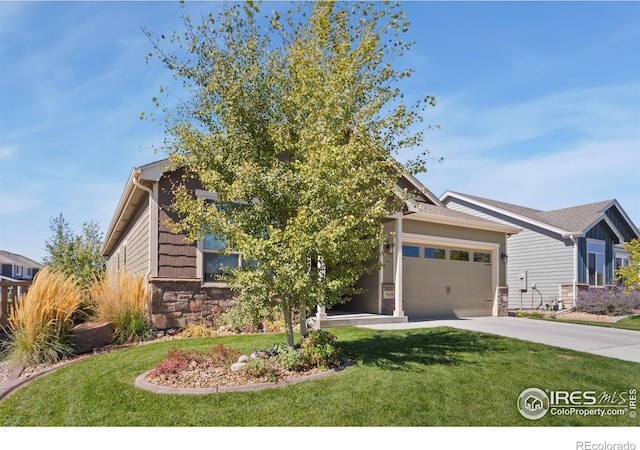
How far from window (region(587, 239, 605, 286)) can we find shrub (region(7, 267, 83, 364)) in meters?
18.8

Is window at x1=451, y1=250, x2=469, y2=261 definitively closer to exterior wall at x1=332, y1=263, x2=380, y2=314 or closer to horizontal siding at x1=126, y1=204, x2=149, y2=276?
exterior wall at x1=332, y1=263, x2=380, y2=314

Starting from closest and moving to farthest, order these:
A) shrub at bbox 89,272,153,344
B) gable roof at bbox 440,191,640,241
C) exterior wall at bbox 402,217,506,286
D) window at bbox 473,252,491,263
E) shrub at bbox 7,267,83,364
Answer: shrub at bbox 7,267,83,364, shrub at bbox 89,272,153,344, exterior wall at bbox 402,217,506,286, window at bbox 473,252,491,263, gable roof at bbox 440,191,640,241

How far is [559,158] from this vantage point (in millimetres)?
12781

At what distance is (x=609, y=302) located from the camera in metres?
16.1

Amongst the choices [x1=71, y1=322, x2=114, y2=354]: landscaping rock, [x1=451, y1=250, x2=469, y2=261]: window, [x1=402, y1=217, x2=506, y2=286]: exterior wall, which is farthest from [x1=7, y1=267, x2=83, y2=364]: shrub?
[x1=451, y1=250, x2=469, y2=261]: window

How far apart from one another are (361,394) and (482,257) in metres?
11.0

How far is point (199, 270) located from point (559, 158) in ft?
34.7

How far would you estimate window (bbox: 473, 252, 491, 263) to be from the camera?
1445 cm

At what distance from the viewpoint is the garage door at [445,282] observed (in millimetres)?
12789

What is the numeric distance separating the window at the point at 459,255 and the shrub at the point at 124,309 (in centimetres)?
922

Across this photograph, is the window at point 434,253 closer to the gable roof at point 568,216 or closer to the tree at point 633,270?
the gable roof at point 568,216

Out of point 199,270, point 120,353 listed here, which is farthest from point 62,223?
point 120,353

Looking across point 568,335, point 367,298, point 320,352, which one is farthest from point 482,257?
point 320,352

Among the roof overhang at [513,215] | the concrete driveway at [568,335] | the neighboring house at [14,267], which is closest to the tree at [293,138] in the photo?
the concrete driveway at [568,335]
